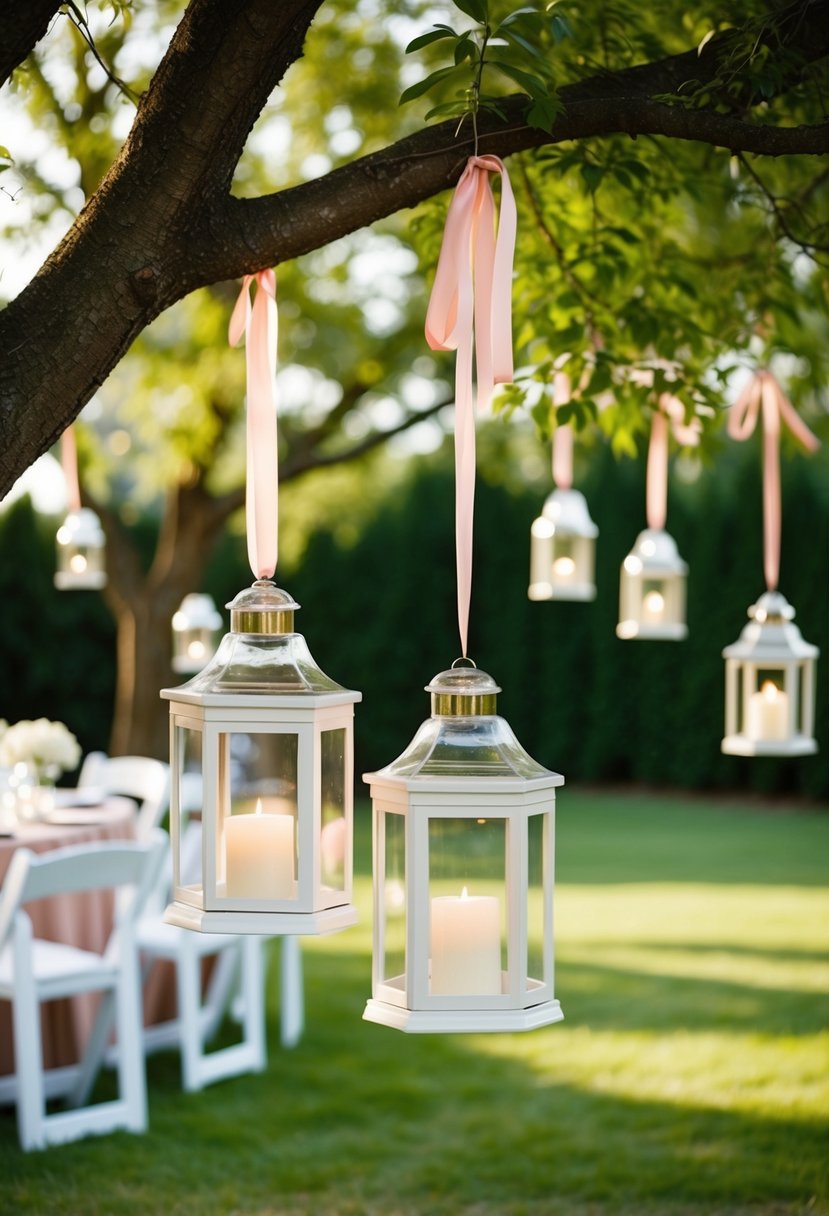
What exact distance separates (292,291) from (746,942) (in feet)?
16.1

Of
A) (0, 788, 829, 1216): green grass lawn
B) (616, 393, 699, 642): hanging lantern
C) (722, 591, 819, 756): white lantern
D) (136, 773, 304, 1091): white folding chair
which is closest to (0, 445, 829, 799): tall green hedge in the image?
(0, 788, 829, 1216): green grass lawn

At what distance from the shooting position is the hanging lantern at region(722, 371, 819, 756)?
14.5ft

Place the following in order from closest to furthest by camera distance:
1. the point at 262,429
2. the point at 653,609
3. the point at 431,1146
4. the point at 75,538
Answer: the point at 262,429, the point at 431,1146, the point at 653,609, the point at 75,538

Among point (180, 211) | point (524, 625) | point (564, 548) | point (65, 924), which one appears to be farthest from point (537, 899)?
point (524, 625)

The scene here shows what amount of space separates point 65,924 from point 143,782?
4.51 ft

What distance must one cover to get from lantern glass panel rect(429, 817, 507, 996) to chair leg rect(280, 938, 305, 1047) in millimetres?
3869

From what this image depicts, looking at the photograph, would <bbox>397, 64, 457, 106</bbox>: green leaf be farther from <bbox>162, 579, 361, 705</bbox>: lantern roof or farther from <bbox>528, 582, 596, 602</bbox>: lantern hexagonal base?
<bbox>528, 582, 596, 602</bbox>: lantern hexagonal base

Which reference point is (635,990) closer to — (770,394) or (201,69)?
(770,394)

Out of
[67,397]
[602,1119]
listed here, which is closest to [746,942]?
[602,1119]

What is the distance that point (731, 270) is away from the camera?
448 centimetres

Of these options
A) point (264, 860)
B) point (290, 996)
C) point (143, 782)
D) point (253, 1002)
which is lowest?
point (290, 996)

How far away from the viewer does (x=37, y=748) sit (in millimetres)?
5742

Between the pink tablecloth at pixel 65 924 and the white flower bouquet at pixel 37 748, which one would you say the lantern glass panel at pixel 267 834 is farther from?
the white flower bouquet at pixel 37 748

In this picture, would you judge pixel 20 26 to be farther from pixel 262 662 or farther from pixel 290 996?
pixel 290 996
